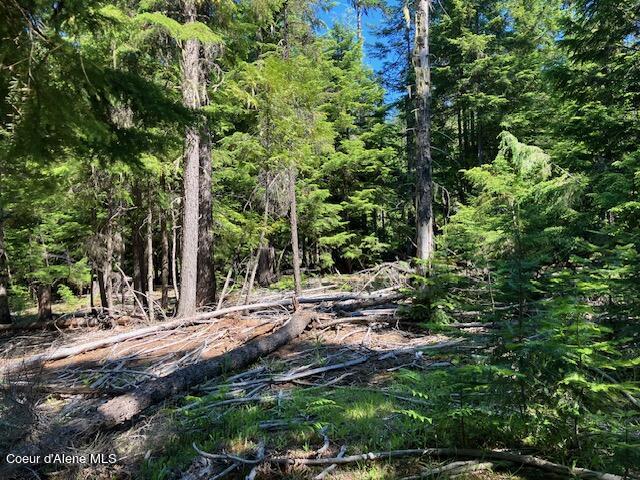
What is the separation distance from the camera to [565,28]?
10.8 metres

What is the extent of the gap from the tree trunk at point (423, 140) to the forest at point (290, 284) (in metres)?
0.04

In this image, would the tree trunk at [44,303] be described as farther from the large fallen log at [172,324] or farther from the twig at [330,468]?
the twig at [330,468]

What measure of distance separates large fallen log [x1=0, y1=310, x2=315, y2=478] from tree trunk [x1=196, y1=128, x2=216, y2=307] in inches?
161

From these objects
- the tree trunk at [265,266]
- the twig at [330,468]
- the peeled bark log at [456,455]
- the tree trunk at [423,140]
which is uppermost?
the tree trunk at [423,140]

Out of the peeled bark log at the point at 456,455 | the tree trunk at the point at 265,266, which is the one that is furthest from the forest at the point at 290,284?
the tree trunk at the point at 265,266

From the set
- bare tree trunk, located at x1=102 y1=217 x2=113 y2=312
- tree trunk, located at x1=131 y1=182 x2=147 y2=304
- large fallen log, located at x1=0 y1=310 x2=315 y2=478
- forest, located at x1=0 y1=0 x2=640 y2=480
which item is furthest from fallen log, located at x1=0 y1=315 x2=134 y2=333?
large fallen log, located at x1=0 y1=310 x2=315 y2=478

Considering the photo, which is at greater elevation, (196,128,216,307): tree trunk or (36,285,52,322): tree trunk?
(196,128,216,307): tree trunk

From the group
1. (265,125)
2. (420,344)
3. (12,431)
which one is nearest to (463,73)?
(265,125)

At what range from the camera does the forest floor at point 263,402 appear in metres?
3.44

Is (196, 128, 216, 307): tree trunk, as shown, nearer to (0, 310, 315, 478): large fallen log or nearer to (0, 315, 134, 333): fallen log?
(0, 315, 134, 333): fallen log

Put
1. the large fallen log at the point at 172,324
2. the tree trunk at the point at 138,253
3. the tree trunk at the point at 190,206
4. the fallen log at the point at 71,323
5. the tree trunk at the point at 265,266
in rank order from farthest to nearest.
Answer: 1. the tree trunk at the point at 265,266
2. the tree trunk at the point at 138,253
3. the fallen log at the point at 71,323
4. the tree trunk at the point at 190,206
5. the large fallen log at the point at 172,324

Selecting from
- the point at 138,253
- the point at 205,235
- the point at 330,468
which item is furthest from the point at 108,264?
the point at 330,468

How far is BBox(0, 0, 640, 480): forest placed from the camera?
10.2ft

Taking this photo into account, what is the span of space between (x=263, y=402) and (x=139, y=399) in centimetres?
132
